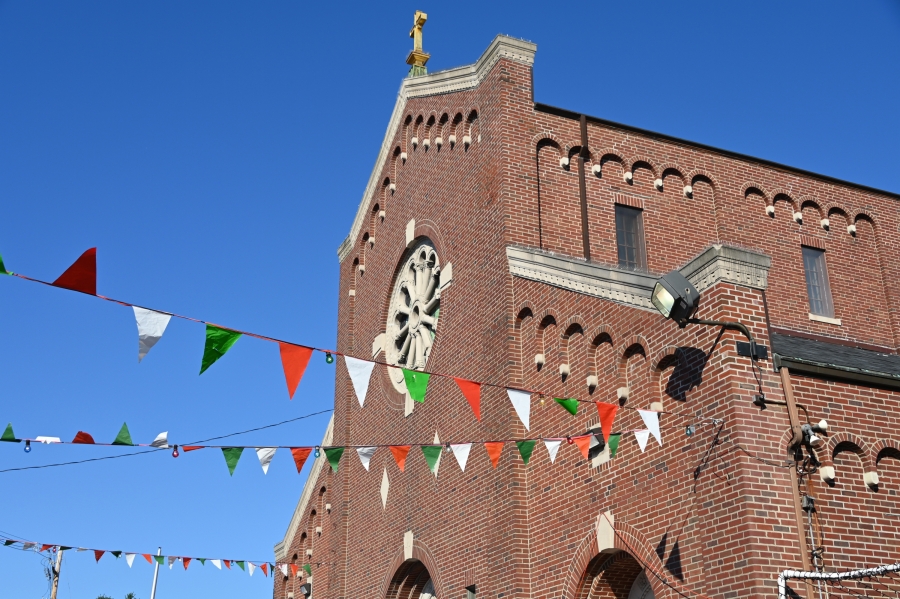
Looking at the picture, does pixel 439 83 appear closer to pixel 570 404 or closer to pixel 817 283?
pixel 817 283

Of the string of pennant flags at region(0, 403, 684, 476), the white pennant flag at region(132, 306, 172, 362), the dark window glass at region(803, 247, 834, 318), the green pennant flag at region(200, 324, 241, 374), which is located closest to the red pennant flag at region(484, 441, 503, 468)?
the string of pennant flags at region(0, 403, 684, 476)

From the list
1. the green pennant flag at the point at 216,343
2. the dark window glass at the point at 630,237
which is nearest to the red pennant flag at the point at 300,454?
the green pennant flag at the point at 216,343

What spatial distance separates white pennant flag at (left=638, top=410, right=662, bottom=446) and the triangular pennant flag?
510 cm

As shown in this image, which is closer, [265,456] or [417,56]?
[265,456]

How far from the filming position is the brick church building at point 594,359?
10.3 metres

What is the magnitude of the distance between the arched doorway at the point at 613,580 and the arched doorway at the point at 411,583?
550 centimetres

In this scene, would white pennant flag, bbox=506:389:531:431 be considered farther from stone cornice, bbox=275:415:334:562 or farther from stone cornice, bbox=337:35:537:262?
stone cornice, bbox=275:415:334:562

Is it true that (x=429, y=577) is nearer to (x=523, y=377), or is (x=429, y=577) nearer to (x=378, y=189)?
(x=523, y=377)

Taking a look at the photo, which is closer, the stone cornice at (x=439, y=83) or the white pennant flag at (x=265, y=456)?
the white pennant flag at (x=265, y=456)

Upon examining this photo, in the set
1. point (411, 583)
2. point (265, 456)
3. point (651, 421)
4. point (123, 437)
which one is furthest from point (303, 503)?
point (651, 421)

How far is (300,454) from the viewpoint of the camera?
42.5 ft

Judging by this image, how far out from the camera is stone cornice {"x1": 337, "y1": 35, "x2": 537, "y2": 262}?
17.3m

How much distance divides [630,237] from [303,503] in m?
10.6

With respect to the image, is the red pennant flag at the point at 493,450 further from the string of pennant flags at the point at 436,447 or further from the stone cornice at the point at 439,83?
the stone cornice at the point at 439,83
